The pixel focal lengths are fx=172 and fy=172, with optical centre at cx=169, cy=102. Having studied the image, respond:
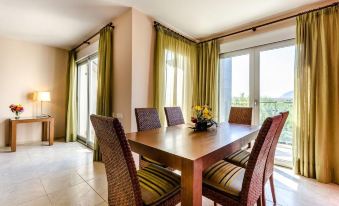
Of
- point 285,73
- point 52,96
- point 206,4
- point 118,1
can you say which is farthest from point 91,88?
point 285,73

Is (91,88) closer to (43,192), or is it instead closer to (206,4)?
(43,192)

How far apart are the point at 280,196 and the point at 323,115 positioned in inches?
50.4

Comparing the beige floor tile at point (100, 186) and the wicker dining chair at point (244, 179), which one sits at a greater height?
the wicker dining chair at point (244, 179)

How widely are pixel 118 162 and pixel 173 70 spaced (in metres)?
2.57

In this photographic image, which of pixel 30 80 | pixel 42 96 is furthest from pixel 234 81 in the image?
pixel 30 80

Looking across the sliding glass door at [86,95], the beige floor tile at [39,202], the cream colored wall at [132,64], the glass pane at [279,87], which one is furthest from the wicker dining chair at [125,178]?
the sliding glass door at [86,95]

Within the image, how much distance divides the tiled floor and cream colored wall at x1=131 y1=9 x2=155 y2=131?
1.00 meters

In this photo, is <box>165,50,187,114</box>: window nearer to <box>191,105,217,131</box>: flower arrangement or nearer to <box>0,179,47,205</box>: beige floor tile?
<box>191,105,217,131</box>: flower arrangement

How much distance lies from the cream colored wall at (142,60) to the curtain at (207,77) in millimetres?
1318

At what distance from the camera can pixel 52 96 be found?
4.68 m

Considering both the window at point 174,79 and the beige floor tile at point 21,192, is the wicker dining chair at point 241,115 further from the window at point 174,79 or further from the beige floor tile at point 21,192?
the beige floor tile at point 21,192

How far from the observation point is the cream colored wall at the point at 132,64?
274 cm

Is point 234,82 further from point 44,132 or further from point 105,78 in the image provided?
point 44,132

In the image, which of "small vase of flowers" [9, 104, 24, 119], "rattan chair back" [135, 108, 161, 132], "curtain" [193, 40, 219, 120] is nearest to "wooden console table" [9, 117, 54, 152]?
"small vase of flowers" [9, 104, 24, 119]
